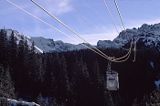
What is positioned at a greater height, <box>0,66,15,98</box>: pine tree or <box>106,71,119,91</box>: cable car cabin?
<box>0,66,15,98</box>: pine tree

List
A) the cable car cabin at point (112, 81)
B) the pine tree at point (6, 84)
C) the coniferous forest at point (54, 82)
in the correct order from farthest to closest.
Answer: the coniferous forest at point (54, 82) → the pine tree at point (6, 84) → the cable car cabin at point (112, 81)

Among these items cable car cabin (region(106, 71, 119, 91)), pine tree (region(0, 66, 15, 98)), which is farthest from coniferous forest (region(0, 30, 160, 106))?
cable car cabin (region(106, 71, 119, 91))

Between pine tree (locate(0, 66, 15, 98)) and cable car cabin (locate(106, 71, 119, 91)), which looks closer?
cable car cabin (locate(106, 71, 119, 91))

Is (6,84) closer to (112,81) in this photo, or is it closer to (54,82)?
(54,82)

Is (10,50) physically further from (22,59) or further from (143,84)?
(143,84)

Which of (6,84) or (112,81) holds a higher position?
(6,84)

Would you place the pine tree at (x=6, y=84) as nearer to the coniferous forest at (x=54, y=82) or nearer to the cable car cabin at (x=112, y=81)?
the coniferous forest at (x=54, y=82)

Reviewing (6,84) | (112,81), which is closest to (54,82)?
(6,84)

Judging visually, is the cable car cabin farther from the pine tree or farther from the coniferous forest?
the coniferous forest

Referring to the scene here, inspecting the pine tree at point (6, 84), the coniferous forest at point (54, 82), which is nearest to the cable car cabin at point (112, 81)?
the pine tree at point (6, 84)

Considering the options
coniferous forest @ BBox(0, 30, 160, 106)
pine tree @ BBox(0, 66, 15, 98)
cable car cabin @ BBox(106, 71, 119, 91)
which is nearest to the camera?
cable car cabin @ BBox(106, 71, 119, 91)

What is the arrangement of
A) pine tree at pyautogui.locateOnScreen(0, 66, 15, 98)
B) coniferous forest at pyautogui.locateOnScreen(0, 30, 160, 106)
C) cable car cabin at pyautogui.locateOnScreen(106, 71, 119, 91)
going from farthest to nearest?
coniferous forest at pyautogui.locateOnScreen(0, 30, 160, 106) → pine tree at pyautogui.locateOnScreen(0, 66, 15, 98) → cable car cabin at pyautogui.locateOnScreen(106, 71, 119, 91)

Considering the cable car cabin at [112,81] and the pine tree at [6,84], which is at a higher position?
the pine tree at [6,84]

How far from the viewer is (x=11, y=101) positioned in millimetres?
120125
